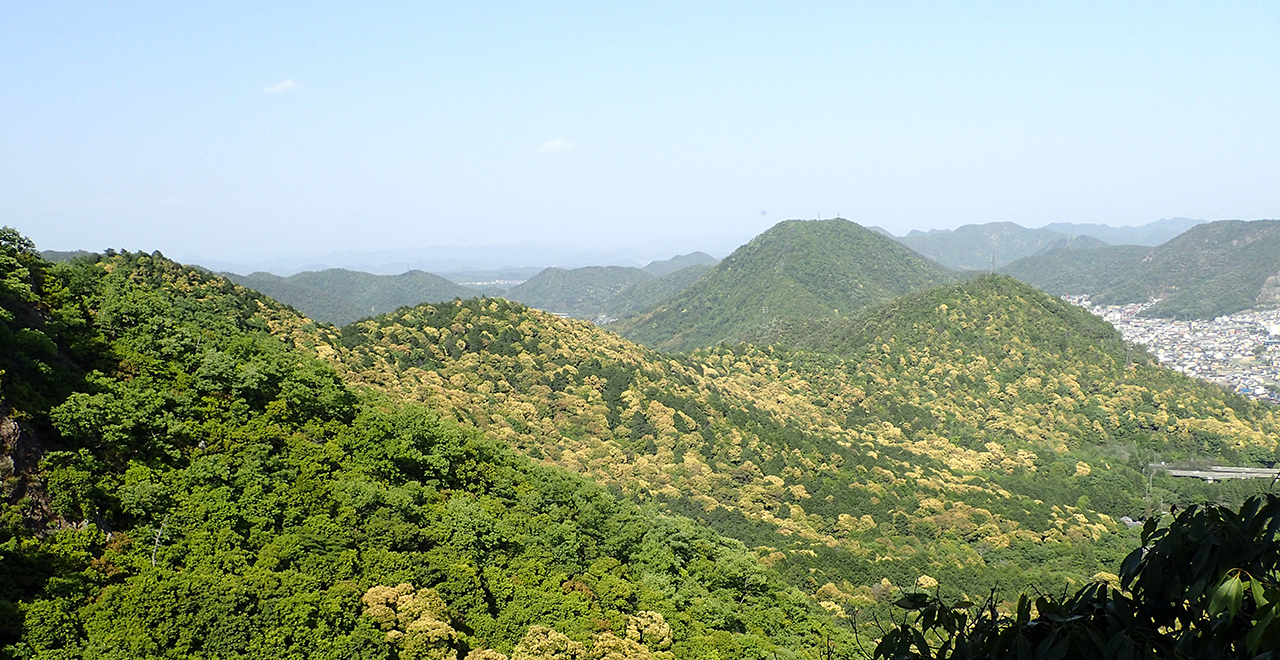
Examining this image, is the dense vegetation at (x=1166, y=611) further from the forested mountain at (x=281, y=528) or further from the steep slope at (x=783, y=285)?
the steep slope at (x=783, y=285)

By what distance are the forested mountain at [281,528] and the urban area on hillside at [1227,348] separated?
441ft

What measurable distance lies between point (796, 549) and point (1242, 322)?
206 meters

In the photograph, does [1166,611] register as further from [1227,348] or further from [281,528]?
[1227,348]

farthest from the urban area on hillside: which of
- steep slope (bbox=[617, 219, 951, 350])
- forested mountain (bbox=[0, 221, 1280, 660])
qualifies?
forested mountain (bbox=[0, 221, 1280, 660])

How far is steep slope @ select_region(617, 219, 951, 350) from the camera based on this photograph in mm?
153875

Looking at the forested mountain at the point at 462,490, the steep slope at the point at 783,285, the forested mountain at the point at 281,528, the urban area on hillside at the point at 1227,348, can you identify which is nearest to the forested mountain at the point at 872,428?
the forested mountain at the point at 462,490

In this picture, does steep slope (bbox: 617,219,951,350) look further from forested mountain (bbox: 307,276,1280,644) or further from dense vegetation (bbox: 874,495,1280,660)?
dense vegetation (bbox: 874,495,1280,660)

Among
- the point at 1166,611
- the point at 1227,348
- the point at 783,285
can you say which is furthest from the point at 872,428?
the point at 1227,348

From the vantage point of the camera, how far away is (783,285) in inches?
6348

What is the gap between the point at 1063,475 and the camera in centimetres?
6625

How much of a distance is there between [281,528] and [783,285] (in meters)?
146

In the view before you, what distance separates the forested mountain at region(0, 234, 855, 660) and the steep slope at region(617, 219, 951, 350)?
111 meters

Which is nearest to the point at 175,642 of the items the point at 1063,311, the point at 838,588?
the point at 838,588

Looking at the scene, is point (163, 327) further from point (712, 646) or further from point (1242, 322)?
point (1242, 322)
